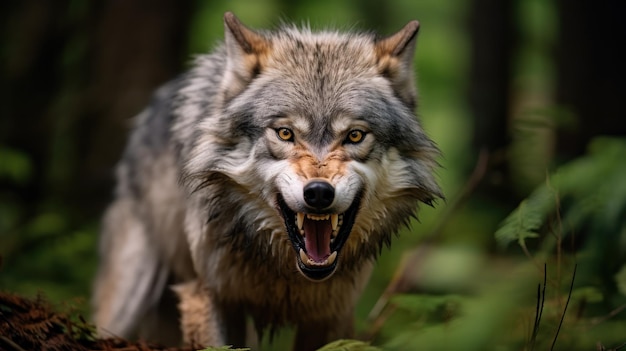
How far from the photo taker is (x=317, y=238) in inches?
170

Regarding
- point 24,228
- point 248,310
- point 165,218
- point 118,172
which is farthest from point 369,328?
point 24,228

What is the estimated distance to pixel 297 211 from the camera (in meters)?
4.15

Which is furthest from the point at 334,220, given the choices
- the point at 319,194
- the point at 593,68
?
the point at 593,68

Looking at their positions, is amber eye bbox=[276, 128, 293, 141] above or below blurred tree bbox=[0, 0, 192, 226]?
below

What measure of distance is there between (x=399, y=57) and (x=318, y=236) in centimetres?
132

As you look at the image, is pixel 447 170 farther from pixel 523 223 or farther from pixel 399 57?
pixel 523 223

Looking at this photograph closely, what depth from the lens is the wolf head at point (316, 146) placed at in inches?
168

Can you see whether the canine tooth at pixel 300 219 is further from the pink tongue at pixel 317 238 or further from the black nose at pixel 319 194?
the black nose at pixel 319 194

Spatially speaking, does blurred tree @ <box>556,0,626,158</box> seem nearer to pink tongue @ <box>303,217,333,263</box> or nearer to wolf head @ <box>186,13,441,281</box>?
wolf head @ <box>186,13,441,281</box>

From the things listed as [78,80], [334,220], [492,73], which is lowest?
[334,220]

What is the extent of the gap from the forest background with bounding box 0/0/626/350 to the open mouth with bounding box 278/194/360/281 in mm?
571

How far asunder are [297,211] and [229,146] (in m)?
0.79

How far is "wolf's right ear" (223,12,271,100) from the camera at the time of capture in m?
4.85


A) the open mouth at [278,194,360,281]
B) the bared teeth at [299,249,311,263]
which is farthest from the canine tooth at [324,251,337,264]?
the bared teeth at [299,249,311,263]
